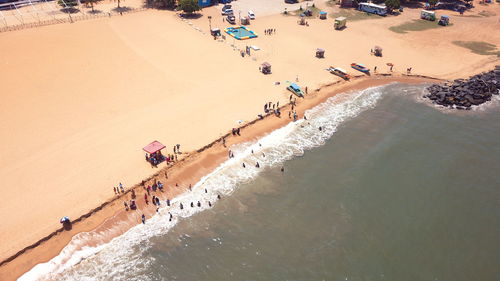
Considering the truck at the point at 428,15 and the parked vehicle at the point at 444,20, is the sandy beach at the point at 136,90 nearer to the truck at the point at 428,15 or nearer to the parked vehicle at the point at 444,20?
the parked vehicle at the point at 444,20

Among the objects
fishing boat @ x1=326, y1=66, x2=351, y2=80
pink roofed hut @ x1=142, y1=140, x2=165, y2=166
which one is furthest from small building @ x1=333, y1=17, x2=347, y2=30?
pink roofed hut @ x1=142, y1=140, x2=165, y2=166

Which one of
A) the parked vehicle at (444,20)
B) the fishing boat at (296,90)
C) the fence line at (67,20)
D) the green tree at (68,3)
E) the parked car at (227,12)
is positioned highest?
the green tree at (68,3)

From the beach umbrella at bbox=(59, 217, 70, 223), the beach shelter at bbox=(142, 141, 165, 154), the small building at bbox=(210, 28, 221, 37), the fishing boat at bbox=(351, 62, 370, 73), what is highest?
the small building at bbox=(210, 28, 221, 37)

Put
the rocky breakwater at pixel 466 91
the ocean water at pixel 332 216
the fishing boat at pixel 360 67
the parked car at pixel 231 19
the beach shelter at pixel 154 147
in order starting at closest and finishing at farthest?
1. the ocean water at pixel 332 216
2. the beach shelter at pixel 154 147
3. the rocky breakwater at pixel 466 91
4. the fishing boat at pixel 360 67
5. the parked car at pixel 231 19

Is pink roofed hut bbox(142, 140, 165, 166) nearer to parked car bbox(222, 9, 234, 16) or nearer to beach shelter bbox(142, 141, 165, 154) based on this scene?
beach shelter bbox(142, 141, 165, 154)

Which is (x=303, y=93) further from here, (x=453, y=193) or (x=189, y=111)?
(x=453, y=193)

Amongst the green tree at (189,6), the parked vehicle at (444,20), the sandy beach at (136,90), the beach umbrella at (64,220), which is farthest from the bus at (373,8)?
the beach umbrella at (64,220)

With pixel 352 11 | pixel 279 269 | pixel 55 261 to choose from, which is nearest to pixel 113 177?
pixel 55 261
